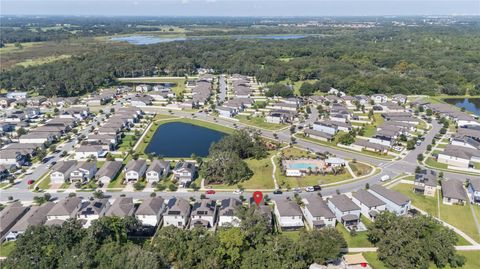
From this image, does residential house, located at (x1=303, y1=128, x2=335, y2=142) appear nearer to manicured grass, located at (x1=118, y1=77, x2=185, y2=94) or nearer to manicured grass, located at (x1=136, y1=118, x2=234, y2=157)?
manicured grass, located at (x1=136, y1=118, x2=234, y2=157)

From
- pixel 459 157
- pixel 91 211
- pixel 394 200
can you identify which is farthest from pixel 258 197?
pixel 459 157

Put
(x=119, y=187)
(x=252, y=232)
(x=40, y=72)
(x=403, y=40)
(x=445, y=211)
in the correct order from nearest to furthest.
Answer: (x=252, y=232) < (x=445, y=211) < (x=119, y=187) < (x=40, y=72) < (x=403, y=40)

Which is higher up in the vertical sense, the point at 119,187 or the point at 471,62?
the point at 471,62

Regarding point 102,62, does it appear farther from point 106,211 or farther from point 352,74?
point 106,211

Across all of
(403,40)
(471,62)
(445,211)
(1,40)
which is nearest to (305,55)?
(471,62)

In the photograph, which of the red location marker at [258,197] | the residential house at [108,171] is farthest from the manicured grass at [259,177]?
the residential house at [108,171]

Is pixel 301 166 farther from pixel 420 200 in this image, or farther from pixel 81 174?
pixel 81 174

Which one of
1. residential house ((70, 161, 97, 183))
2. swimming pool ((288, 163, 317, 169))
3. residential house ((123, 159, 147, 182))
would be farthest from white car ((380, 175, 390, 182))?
residential house ((70, 161, 97, 183))
